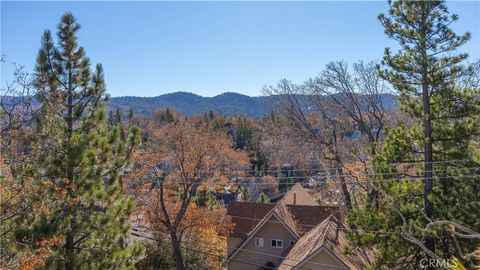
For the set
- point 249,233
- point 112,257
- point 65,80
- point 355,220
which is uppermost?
point 65,80

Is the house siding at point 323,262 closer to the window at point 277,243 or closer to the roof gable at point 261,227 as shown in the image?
the roof gable at point 261,227

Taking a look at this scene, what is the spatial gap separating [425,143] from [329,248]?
5.89 metres

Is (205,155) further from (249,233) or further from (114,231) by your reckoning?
(114,231)

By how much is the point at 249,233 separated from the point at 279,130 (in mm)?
6062

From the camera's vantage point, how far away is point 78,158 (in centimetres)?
1013

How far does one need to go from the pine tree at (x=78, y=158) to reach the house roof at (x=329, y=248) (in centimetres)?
684

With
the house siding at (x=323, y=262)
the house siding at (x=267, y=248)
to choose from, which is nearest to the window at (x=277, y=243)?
the house siding at (x=267, y=248)

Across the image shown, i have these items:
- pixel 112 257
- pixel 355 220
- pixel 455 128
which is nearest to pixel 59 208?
pixel 112 257

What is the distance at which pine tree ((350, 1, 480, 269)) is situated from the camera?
32.3 ft

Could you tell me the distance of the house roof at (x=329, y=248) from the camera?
47.7 ft

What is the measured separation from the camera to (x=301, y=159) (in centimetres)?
2070

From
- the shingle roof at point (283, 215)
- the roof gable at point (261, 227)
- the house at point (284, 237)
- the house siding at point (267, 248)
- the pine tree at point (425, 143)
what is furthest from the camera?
the shingle roof at point (283, 215)

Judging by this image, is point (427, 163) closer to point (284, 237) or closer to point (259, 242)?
point (284, 237)

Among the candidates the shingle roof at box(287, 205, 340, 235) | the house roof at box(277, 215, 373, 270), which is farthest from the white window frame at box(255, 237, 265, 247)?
the house roof at box(277, 215, 373, 270)
